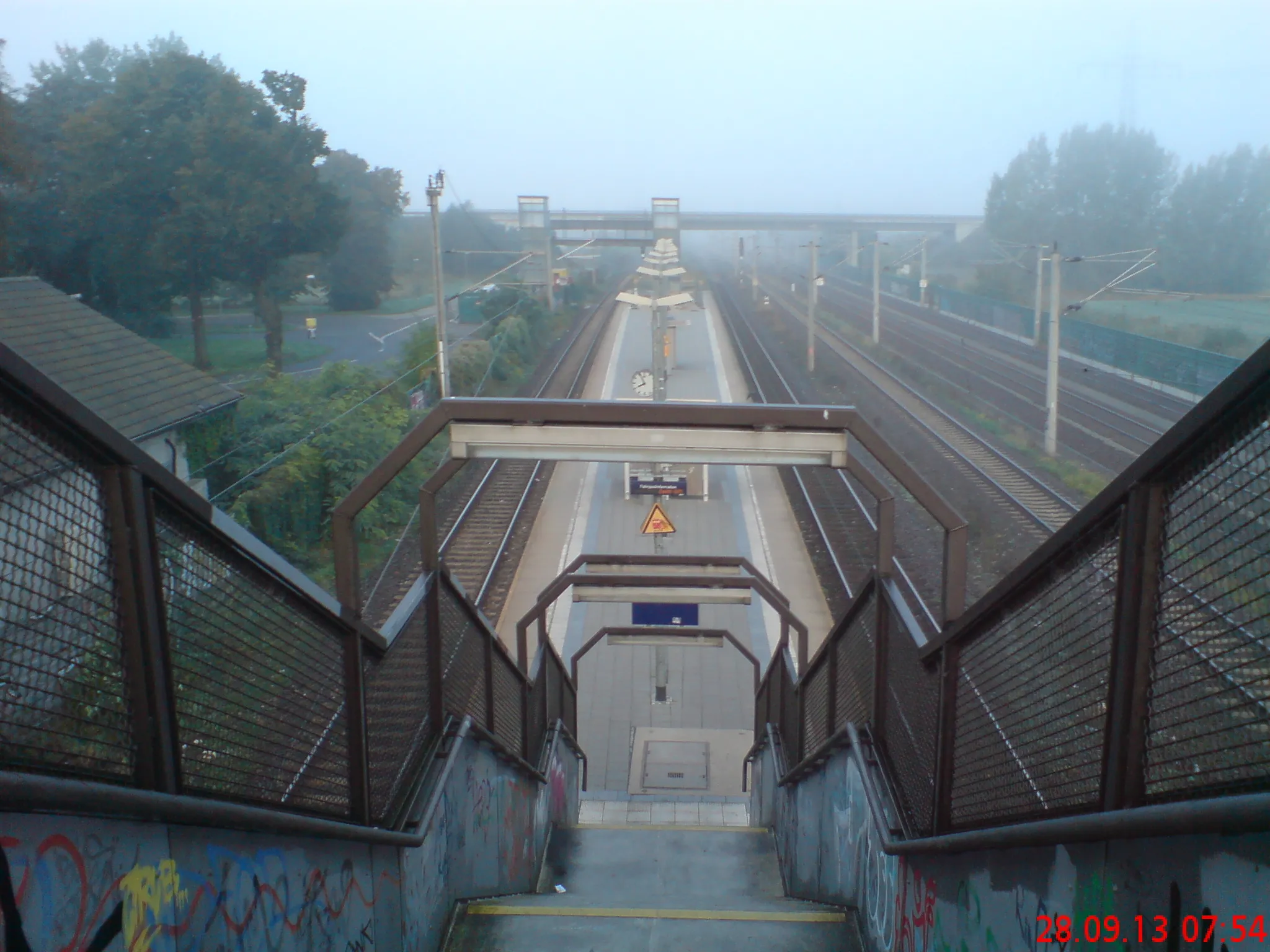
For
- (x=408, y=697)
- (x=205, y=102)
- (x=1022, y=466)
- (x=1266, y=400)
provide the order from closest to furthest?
(x=1266, y=400) → (x=408, y=697) → (x=1022, y=466) → (x=205, y=102)

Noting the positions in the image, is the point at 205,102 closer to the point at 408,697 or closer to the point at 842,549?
the point at 842,549

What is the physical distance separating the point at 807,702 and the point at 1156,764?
4283mm

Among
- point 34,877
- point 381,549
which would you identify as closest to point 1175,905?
point 34,877

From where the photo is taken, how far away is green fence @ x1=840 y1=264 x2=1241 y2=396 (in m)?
20.7

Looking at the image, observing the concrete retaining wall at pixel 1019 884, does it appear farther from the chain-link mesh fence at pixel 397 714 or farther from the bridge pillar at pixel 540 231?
the bridge pillar at pixel 540 231

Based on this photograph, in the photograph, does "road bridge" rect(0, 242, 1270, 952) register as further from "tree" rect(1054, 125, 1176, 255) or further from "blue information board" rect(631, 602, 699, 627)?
"tree" rect(1054, 125, 1176, 255)

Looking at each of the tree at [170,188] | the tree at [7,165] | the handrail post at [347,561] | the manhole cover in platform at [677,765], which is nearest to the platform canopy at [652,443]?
the handrail post at [347,561]

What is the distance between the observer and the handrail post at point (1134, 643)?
1715 millimetres

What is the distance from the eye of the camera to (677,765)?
1006cm

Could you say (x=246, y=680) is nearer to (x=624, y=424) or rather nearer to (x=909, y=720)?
(x=624, y=424)

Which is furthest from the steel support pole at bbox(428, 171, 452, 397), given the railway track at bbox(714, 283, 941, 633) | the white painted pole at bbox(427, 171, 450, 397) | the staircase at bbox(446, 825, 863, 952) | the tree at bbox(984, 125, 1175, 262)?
the tree at bbox(984, 125, 1175, 262)

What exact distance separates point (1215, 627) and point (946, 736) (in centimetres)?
145

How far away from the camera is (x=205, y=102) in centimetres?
1975

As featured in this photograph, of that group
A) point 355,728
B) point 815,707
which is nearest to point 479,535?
point 815,707
